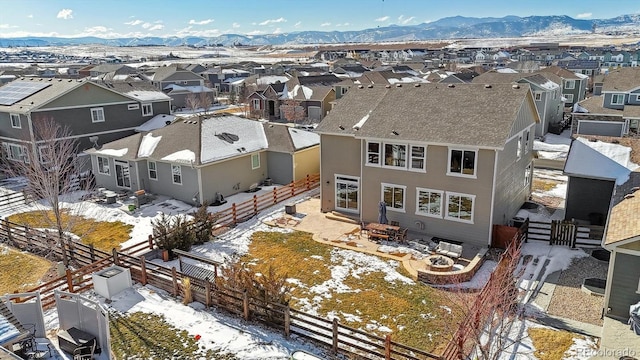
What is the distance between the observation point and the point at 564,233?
2138 cm

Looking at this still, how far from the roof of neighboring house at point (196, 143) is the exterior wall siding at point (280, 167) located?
103 centimetres

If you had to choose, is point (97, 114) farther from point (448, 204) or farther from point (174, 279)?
point (448, 204)

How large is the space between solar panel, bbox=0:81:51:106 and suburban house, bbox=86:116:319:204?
33.4 feet

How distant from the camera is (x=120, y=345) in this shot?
46.3ft

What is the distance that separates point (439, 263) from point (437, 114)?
7882 millimetres

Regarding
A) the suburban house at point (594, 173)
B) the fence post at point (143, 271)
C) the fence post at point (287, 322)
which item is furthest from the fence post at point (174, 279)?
the suburban house at point (594, 173)

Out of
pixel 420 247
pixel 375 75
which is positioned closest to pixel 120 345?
pixel 420 247

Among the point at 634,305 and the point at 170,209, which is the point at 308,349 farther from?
the point at 170,209

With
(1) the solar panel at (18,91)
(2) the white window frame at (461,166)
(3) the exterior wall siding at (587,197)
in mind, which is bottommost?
(3) the exterior wall siding at (587,197)

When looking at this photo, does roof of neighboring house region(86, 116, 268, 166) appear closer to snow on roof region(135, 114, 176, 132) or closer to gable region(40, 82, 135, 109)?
gable region(40, 82, 135, 109)

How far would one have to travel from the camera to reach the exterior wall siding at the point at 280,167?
103ft

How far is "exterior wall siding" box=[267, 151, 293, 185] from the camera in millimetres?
31328

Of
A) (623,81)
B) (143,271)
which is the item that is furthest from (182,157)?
(623,81)

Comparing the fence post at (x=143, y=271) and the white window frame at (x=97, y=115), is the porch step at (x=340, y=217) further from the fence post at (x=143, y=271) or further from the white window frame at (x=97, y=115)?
the white window frame at (x=97, y=115)
